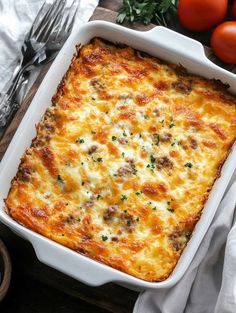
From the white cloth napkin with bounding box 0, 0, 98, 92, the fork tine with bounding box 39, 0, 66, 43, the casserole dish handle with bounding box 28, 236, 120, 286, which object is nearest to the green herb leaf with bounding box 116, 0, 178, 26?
the white cloth napkin with bounding box 0, 0, 98, 92

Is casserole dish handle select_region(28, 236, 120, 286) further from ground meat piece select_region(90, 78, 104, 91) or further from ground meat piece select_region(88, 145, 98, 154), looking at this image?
Result: ground meat piece select_region(90, 78, 104, 91)

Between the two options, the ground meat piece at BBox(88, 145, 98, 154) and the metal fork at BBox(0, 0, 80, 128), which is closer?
the ground meat piece at BBox(88, 145, 98, 154)

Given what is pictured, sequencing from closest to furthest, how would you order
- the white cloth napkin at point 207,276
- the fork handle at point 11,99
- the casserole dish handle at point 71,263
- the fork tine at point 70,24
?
1. the casserole dish handle at point 71,263
2. the white cloth napkin at point 207,276
3. the fork handle at point 11,99
4. the fork tine at point 70,24

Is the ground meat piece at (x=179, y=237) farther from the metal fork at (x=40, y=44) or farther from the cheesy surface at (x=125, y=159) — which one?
the metal fork at (x=40, y=44)

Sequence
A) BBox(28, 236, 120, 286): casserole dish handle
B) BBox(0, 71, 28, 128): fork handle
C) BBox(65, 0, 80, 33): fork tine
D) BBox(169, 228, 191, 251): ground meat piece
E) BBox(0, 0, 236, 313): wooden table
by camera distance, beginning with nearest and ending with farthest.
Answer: BBox(28, 236, 120, 286): casserole dish handle
BBox(169, 228, 191, 251): ground meat piece
BBox(0, 0, 236, 313): wooden table
BBox(0, 71, 28, 128): fork handle
BBox(65, 0, 80, 33): fork tine

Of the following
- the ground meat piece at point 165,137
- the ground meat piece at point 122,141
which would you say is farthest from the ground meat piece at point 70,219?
the ground meat piece at point 165,137

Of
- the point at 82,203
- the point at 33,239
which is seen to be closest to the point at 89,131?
the point at 82,203

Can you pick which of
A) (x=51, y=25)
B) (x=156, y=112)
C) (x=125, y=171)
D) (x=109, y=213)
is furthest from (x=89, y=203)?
(x=51, y=25)

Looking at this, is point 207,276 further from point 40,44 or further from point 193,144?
point 40,44

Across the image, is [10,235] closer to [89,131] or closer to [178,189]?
[89,131]
